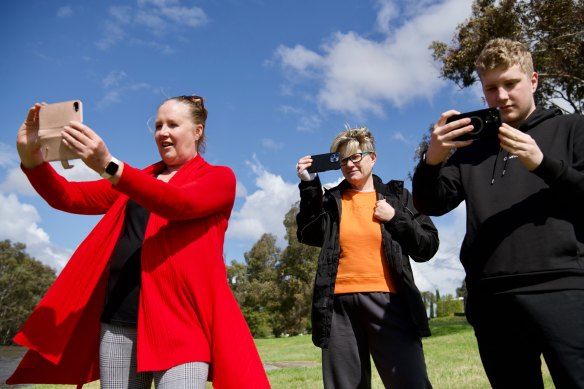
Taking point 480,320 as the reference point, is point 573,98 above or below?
above

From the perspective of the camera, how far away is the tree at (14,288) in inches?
1973

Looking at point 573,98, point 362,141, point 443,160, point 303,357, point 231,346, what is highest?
point 573,98

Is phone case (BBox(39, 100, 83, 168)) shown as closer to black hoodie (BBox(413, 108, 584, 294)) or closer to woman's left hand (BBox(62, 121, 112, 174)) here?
woman's left hand (BBox(62, 121, 112, 174))

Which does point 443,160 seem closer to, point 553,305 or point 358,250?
point 553,305

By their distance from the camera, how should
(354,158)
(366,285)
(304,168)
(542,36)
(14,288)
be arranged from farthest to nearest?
1. (14,288)
2. (542,36)
3. (354,158)
4. (304,168)
5. (366,285)

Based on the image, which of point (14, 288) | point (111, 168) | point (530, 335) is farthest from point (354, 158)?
point (14, 288)

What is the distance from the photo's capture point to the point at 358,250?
3.71 meters

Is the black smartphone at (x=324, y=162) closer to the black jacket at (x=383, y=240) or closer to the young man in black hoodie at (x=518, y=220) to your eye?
the black jacket at (x=383, y=240)

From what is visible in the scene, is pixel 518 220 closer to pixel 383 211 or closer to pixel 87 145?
pixel 383 211

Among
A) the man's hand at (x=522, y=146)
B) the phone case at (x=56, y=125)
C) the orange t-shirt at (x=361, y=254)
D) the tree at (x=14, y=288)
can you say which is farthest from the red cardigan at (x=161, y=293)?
the tree at (x=14, y=288)

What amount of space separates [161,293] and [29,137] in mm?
1019

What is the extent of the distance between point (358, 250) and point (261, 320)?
140ft

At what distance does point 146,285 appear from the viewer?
2498 mm

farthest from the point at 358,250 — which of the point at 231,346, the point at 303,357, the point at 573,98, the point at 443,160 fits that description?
the point at 573,98
